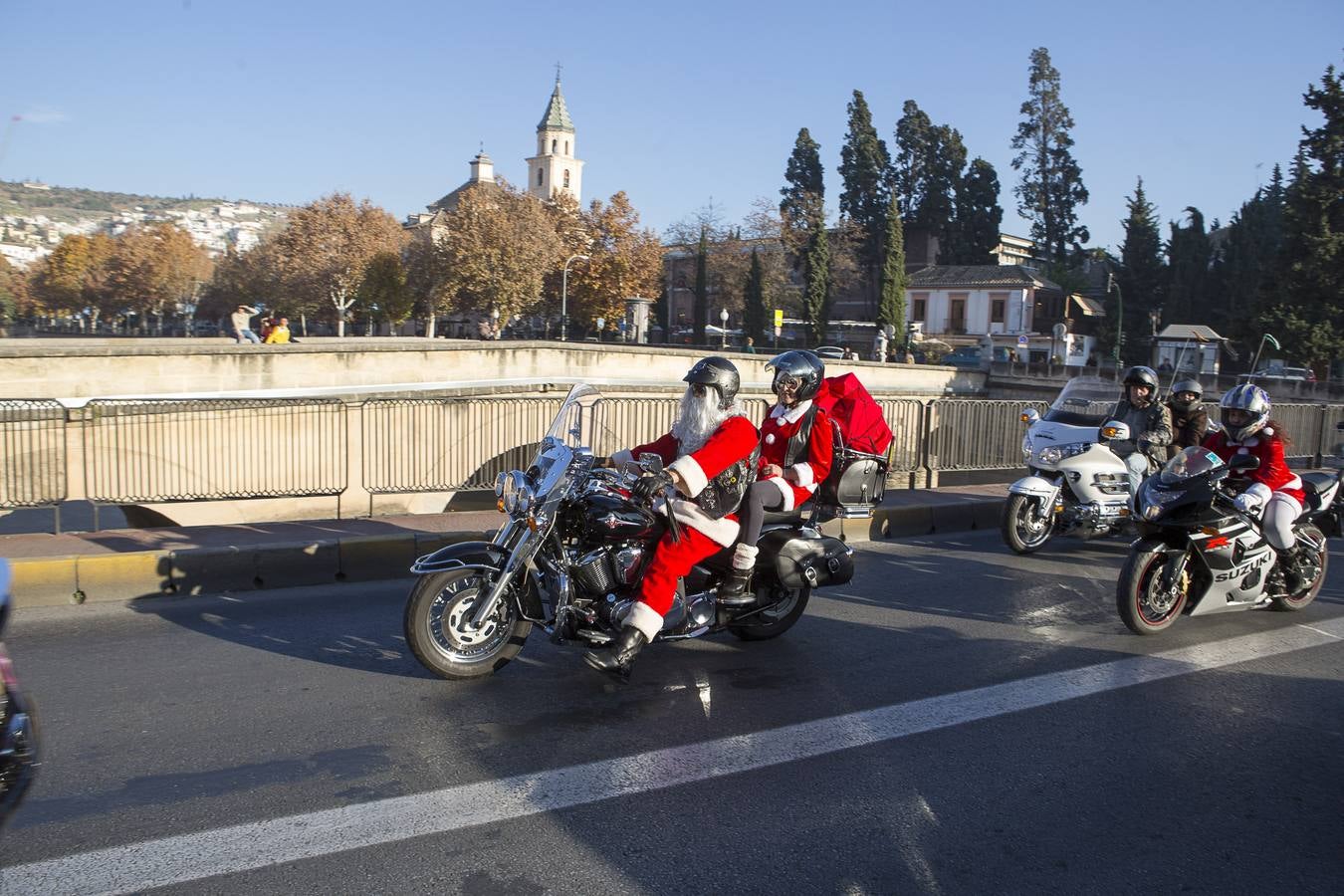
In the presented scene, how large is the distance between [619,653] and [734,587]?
971 mm

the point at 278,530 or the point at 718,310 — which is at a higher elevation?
the point at 718,310

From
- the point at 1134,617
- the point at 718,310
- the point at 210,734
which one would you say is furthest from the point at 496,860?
the point at 718,310

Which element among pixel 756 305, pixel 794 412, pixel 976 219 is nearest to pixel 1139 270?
pixel 976 219

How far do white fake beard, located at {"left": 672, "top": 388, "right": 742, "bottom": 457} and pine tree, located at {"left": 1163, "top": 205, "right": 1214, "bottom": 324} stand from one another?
2825 inches

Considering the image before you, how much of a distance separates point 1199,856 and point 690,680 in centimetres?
268

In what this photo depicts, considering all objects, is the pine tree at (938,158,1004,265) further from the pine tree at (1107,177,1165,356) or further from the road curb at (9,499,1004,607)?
the road curb at (9,499,1004,607)

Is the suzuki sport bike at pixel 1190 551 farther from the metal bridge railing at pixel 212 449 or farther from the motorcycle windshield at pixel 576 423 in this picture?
the metal bridge railing at pixel 212 449

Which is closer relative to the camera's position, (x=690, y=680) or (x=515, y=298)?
(x=690, y=680)

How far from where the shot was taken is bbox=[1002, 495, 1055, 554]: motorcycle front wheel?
9875mm

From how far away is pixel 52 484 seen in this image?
31.3 ft

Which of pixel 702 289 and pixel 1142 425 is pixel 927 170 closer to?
pixel 702 289

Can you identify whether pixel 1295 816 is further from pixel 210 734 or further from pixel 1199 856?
pixel 210 734

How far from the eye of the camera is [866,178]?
84.2m

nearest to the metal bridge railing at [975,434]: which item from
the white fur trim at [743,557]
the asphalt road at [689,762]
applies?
the asphalt road at [689,762]
